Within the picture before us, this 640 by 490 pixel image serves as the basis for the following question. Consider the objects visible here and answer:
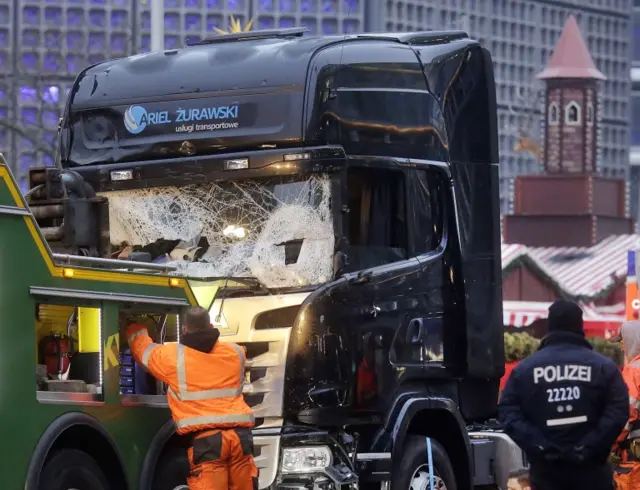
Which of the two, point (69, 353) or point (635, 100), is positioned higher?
point (635, 100)

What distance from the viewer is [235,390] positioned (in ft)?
37.6

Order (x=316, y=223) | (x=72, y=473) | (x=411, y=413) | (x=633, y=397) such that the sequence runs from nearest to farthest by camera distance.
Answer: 1. (x=72, y=473)
2. (x=633, y=397)
3. (x=316, y=223)
4. (x=411, y=413)

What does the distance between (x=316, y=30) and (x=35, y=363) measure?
44.5 meters

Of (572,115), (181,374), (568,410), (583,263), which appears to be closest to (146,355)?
(181,374)

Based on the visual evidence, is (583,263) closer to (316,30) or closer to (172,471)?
(316,30)

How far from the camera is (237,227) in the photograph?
12.8 meters

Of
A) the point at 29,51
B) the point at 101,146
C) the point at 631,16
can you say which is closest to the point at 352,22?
the point at 29,51

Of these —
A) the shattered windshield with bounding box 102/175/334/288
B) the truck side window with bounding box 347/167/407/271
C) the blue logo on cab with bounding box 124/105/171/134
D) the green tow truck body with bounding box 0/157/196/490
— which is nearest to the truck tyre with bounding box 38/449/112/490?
the green tow truck body with bounding box 0/157/196/490

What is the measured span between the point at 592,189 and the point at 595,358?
2208 inches

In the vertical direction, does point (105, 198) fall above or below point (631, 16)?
below

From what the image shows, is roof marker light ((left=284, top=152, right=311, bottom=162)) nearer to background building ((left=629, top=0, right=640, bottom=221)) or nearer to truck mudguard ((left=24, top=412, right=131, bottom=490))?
truck mudguard ((left=24, top=412, right=131, bottom=490))

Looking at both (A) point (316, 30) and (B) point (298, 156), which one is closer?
(B) point (298, 156)

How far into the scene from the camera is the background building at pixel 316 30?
1650 inches

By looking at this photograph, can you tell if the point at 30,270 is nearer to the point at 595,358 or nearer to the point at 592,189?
the point at 595,358
